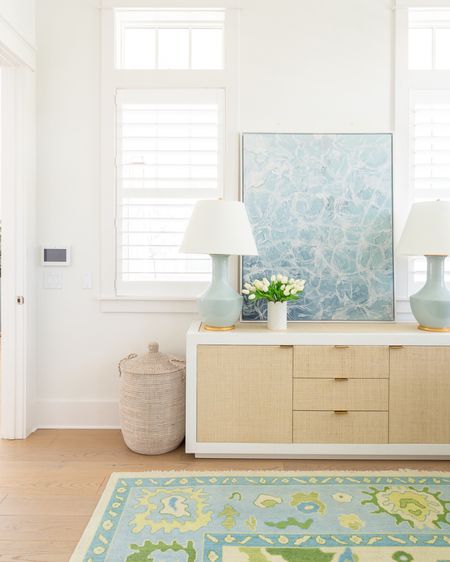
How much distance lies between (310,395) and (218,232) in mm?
1093

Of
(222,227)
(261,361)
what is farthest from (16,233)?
(261,361)

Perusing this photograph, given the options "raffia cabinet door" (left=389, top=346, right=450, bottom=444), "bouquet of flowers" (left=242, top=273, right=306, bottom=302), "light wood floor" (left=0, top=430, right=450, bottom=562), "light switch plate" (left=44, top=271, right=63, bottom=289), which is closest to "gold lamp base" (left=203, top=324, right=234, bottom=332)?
"bouquet of flowers" (left=242, top=273, right=306, bottom=302)

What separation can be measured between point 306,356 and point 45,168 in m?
2.15

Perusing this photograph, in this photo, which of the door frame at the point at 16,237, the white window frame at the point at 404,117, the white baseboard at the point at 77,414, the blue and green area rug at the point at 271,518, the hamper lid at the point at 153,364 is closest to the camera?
the blue and green area rug at the point at 271,518

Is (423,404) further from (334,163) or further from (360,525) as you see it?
(334,163)

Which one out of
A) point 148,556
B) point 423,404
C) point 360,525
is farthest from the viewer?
point 423,404

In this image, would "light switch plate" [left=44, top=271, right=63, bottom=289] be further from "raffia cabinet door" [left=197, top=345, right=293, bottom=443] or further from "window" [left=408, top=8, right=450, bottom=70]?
"window" [left=408, top=8, right=450, bottom=70]

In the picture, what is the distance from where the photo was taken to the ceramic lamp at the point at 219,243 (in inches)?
107

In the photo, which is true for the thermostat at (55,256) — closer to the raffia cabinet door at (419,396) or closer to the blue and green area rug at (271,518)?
the blue and green area rug at (271,518)

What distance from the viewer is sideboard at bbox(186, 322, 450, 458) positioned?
8.88 ft

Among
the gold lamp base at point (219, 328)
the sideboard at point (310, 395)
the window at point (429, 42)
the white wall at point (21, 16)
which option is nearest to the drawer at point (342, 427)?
the sideboard at point (310, 395)

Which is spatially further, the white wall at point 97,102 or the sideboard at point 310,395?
the white wall at point 97,102

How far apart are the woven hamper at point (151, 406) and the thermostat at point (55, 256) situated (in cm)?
89

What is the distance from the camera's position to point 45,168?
10.5ft
